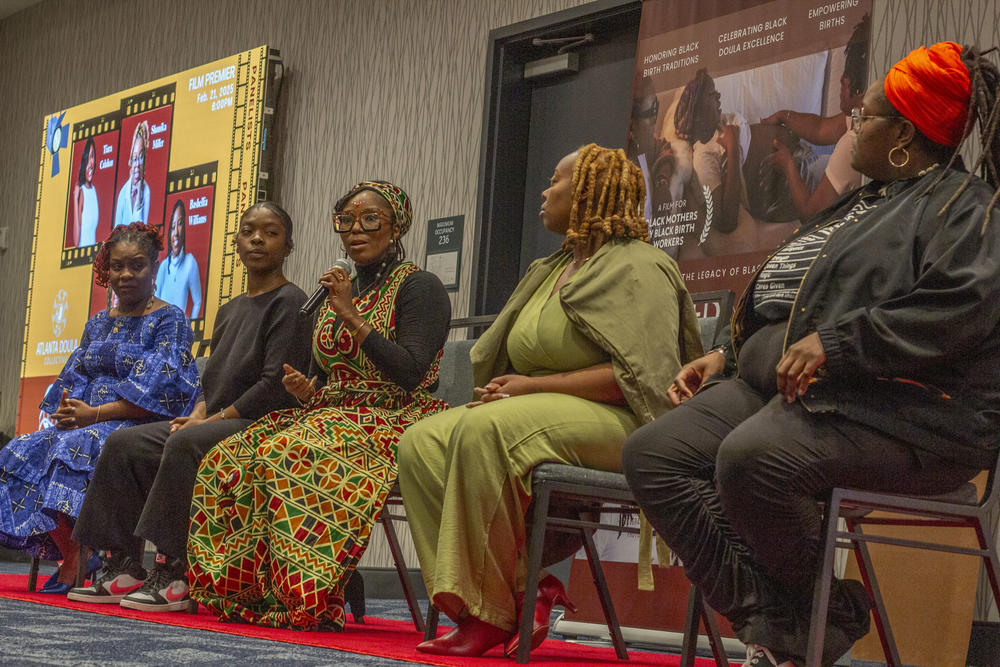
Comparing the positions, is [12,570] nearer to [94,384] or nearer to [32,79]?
[94,384]

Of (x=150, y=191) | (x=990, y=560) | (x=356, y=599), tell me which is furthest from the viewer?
(x=150, y=191)

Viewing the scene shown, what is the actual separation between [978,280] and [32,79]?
24.8ft

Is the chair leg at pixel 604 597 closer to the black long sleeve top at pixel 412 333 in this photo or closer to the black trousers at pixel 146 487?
the black long sleeve top at pixel 412 333

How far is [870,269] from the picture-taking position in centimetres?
195

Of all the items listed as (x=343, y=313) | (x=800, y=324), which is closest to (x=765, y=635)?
(x=800, y=324)

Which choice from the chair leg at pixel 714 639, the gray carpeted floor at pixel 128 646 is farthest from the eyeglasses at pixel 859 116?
the gray carpeted floor at pixel 128 646

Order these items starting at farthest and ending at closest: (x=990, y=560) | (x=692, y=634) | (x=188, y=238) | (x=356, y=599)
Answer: (x=188, y=238)
(x=356, y=599)
(x=692, y=634)
(x=990, y=560)

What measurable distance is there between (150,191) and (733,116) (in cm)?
362

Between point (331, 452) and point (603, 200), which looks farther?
point (331, 452)

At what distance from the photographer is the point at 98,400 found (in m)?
4.08

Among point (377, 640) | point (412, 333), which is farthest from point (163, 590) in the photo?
point (412, 333)

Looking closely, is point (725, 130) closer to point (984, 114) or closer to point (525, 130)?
point (525, 130)

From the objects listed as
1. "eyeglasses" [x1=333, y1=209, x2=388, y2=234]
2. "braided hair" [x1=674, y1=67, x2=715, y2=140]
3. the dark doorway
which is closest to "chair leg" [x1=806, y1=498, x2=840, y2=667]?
"eyeglasses" [x1=333, y1=209, x2=388, y2=234]

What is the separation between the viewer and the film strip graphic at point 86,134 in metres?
6.95
